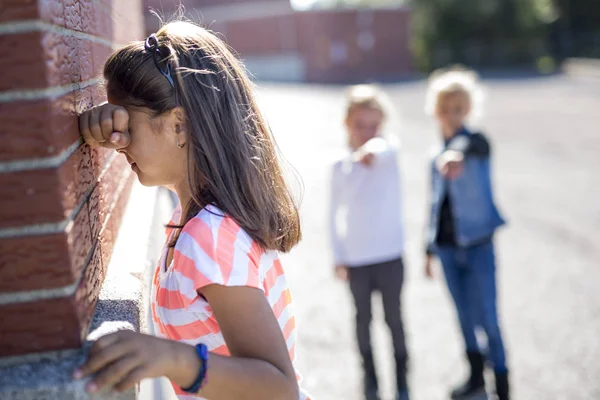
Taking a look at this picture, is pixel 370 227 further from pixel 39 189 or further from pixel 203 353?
pixel 39 189

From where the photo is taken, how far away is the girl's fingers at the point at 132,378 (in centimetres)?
103

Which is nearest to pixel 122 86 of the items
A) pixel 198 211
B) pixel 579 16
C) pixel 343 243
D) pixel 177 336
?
pixel 198 211

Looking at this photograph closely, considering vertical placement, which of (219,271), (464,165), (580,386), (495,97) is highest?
(219,271)

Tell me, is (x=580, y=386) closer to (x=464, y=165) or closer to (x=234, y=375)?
(x=464, y=165)

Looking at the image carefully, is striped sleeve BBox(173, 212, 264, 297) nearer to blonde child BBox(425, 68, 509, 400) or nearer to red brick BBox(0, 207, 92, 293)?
red brick BBox(0, 207, 92, 293)

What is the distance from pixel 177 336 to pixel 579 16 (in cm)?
4612

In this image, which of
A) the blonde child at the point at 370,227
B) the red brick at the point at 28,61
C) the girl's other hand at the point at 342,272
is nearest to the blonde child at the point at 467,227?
the blonde child at the point at 370,227

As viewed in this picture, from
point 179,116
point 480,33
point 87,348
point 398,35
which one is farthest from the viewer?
point 480,33

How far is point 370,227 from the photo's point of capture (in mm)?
4246

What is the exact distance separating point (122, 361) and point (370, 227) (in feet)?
10.8

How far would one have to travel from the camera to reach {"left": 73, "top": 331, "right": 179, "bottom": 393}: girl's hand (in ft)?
3.35

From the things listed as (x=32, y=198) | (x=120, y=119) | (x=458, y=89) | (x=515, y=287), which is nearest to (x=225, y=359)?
(x=32, y=198)

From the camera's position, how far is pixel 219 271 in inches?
49.7

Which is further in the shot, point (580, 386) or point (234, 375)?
point (580, 386)
